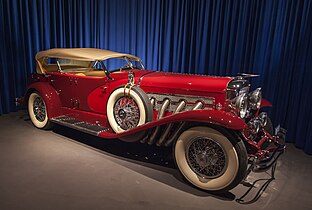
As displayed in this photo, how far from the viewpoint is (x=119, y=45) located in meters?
6.44

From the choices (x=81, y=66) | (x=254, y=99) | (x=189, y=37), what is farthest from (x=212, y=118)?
(x=81, y=66)

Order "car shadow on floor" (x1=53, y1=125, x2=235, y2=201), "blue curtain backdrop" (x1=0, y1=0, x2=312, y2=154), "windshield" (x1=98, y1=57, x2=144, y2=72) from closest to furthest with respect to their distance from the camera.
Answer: "car shadow on floor" (x1=53, y1=125, x2=235, y2=201) → "blue curtain backdrop" (x1=0, y1=0, x2=312, y2=154) → "windshield" (x1=98, y1=57, x2=144, y2=72)

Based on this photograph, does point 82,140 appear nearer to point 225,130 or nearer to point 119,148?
point 119,148

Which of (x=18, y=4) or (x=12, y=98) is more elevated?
(x=18, y=4)

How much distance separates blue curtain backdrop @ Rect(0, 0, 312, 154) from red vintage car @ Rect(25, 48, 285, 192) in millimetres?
1024

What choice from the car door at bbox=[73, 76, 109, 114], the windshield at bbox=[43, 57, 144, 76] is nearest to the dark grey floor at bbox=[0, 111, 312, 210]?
the car door at bbox=[73, 76, 109, 114]

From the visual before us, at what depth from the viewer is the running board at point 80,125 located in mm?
3864

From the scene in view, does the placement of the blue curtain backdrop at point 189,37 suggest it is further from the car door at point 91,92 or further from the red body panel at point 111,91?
the car door at point 91,92

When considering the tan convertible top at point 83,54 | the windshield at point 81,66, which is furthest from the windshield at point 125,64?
the tan convertible top at point 83,54

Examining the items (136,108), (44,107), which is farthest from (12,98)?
(136,108)

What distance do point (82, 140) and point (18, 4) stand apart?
3.26m

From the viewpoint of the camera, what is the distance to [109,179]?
3.25 meters

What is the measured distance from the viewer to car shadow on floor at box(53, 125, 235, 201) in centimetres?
316

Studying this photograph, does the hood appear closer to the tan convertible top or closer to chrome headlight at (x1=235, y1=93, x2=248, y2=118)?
chrome headlight at (x1=235, y1=93, x2=248, y2=118)
